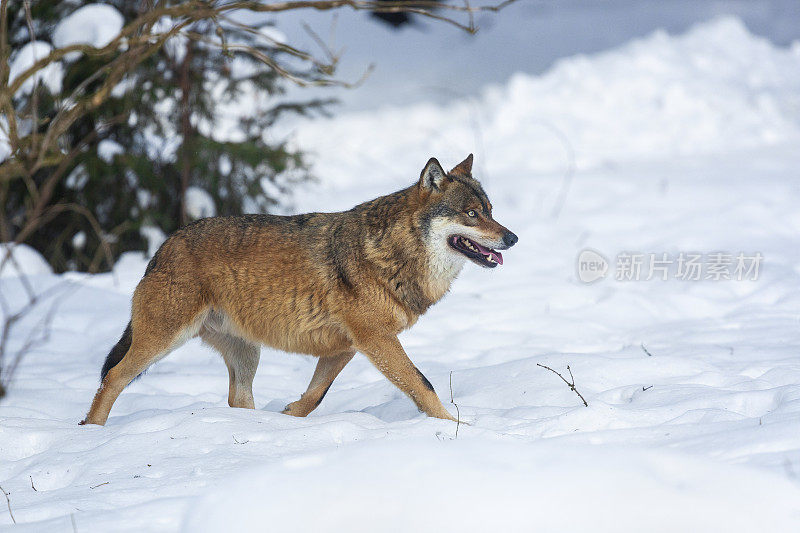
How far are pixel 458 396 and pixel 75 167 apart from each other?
24.5ft

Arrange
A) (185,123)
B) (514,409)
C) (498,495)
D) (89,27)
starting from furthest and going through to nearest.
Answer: (185,123), (89,27), (514,409), (498,495)

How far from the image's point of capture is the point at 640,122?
70.1ft

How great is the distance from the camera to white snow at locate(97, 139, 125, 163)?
10375 millimetres

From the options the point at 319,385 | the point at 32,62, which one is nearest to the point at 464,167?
the point at 319,385

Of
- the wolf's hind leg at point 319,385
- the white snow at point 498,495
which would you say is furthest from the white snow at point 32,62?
the white snow at point 498,495

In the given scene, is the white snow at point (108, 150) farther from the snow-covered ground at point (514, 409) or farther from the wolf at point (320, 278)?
the wolf at point (320, 278)

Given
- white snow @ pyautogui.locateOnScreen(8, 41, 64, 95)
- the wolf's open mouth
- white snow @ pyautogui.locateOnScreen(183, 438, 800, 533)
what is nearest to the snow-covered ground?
white snow @ pyautogui.locateOnScreen(183, 438, 800, 533)

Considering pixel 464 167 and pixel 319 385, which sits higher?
pixel 464 167

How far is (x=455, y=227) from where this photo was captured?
16.6 feet

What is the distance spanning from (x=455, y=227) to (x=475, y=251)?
214 millimetres

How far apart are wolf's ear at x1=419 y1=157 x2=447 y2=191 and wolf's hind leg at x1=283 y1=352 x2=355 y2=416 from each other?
139cm

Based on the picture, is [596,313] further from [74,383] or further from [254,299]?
[74,383]

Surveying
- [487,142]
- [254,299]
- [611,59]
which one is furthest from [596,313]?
[611,59]

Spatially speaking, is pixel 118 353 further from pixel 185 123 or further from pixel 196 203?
pixel 185 123
